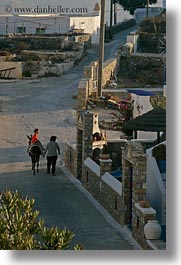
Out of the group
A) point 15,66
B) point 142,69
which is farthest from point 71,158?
point 142,69

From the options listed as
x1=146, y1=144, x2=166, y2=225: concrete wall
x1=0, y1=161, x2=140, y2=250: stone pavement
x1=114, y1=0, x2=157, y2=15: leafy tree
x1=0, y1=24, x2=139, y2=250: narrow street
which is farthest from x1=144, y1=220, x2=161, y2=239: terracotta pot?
x1=114, y1=0, x2=157, y2=15: leafy tree

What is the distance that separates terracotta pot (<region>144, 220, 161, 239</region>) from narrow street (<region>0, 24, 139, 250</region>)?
62cm

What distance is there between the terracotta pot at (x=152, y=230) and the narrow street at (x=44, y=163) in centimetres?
62

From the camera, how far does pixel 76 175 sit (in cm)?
1877

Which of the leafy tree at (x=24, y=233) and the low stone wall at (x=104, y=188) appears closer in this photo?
the leafy tree at (x=24, y=233)

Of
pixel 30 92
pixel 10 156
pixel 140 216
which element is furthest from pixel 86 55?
pixel 140 216

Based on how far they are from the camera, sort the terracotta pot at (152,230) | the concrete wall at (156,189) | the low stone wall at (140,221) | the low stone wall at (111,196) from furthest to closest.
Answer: the low stone wall at (111,196), the concrete wall at (156,189), the low stone wall at (140,221), the terracotta pot at (152,230)

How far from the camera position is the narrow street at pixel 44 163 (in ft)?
46.2

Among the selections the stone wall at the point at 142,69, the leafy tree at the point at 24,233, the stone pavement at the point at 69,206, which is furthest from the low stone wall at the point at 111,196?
the stone wall at the point at 142,69

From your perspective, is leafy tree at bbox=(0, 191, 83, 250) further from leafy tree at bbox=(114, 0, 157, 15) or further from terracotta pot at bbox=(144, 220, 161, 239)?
leafy tree at bbox=(114, 0, 157, 15)

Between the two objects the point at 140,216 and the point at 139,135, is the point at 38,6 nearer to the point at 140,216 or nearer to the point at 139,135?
the point at 139,135

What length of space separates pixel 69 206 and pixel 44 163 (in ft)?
15.2

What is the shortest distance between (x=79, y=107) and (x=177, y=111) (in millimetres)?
20964

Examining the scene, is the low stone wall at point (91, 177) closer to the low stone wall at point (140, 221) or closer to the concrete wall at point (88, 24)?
the low stone wall at point (140, 221)
